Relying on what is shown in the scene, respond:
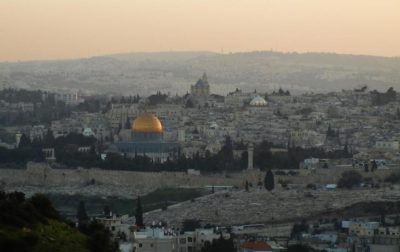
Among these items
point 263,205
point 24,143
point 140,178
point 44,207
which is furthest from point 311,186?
point 44,207

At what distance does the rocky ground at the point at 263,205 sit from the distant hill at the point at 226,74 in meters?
71.4

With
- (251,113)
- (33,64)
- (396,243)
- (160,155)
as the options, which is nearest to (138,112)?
(251,113)

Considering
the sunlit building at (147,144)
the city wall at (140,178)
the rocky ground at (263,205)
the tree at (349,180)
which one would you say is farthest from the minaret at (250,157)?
the rocky ground at (263,205)

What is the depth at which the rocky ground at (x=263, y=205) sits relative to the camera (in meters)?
48.2

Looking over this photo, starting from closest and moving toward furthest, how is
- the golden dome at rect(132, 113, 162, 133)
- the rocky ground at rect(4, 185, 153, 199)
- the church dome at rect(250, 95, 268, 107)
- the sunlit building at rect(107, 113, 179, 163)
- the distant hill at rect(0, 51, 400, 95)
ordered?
the rocky ground at rect(4, 185, 153, 199) < the sunlit building at rect(107, 113, 179, 163) < the golden dome at rect(132, 113, 162, 133) < the church dome at rect(250, 95, 268, 107) < the distant hill at rect(0, 51, 400, 95)

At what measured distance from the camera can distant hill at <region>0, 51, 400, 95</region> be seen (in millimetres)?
131500

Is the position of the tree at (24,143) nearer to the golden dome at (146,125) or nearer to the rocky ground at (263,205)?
the golden dome at (146,125)

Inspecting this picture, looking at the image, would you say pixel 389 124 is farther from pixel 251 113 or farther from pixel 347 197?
pixel 347 197

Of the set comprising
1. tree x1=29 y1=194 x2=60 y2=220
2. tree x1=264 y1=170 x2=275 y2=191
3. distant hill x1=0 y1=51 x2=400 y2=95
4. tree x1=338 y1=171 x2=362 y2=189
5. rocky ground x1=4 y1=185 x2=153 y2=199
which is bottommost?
distant hill x1=0 y1=51 x2=400 y2=95

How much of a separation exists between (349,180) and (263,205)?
7.47 m

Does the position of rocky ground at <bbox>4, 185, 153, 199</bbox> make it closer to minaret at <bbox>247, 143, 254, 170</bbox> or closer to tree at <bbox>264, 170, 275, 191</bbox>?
tree at <bbox>264, 170, 275, 191</bbox>

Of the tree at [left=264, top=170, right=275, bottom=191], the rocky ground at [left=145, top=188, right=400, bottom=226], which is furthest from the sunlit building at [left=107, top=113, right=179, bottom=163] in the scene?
the rocky ground at [left=145, top=188, right=400, bottom=226]

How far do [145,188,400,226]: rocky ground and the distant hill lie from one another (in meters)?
71.4

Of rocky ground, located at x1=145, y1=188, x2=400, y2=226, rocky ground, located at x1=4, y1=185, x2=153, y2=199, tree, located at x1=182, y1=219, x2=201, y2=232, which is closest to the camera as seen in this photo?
tree, located at x1=182, y1=219, x2=201, y2=232
